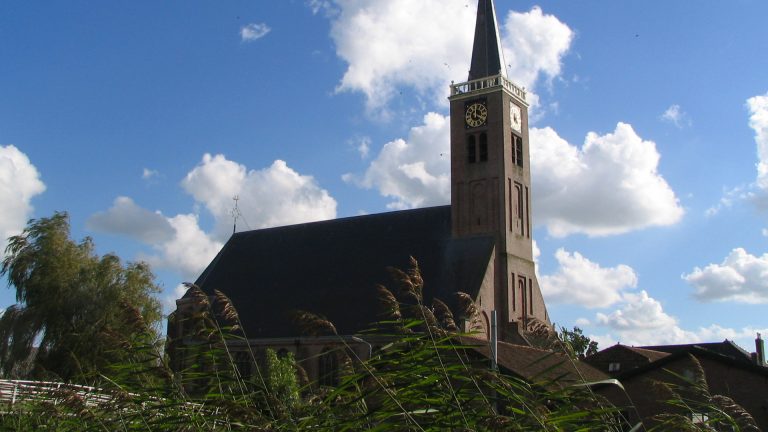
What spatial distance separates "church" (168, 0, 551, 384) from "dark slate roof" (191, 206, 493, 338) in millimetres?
72

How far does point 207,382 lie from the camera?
5973mm

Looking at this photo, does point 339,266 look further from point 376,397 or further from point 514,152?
point 376,397

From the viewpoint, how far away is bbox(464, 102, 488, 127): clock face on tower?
4759cm

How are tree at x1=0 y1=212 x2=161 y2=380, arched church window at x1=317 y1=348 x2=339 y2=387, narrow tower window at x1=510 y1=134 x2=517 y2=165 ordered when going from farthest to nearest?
narrow tower window at x1=510 y1=134 x2=517 y2=165, tree at x1=0 y1=212 x2=161 y2=380, arched church window at x1=317 y1=348 x2=339 y2=387

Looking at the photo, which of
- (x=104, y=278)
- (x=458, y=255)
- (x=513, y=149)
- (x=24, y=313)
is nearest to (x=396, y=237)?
(x=458, y=255)

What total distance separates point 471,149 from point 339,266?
10616mm

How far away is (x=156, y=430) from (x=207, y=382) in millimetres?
659

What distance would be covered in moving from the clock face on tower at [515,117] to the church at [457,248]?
0.06 metres

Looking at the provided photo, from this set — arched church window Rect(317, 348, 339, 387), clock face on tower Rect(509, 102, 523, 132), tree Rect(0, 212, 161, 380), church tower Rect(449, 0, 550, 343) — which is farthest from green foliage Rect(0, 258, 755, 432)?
clock face on tower Rect(509, 102, 523, 132)

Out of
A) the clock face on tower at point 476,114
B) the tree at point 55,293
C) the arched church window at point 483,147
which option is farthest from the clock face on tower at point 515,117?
the tree at point 55,293

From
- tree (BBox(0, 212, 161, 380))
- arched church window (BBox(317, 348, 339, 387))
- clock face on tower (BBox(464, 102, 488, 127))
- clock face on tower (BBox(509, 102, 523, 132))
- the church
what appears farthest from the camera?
clock face on tower (BBox(509, 102, 523, 132))

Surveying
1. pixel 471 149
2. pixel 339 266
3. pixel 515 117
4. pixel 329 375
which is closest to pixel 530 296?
pixel 471 149

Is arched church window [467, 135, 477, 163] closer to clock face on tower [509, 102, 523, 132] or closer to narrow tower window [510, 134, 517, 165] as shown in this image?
narrow tower window [510, 134, 517, 165]

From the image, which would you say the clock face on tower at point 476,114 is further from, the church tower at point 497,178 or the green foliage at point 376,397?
the green foliage at point 376,397
